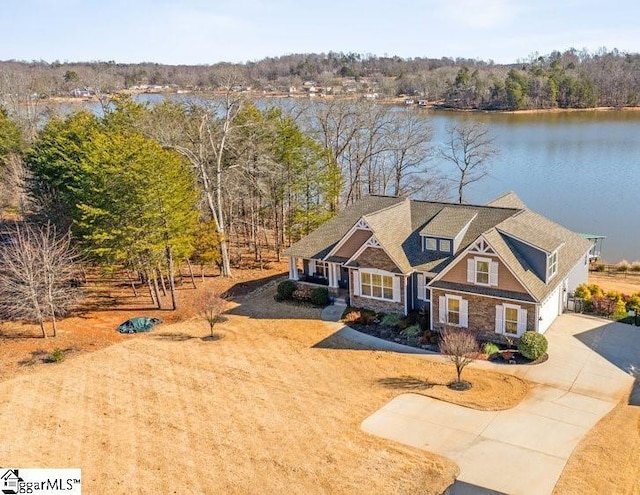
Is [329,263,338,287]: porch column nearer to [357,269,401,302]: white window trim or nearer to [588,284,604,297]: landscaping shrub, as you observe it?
[357,269,401,302]: white window trim

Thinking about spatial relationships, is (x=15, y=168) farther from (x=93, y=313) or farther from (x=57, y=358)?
(x=57, y=358)

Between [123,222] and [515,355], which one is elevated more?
[123,222]

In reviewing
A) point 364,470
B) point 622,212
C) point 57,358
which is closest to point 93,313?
point 57,358

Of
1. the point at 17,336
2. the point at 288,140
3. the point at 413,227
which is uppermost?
the point at 288,140

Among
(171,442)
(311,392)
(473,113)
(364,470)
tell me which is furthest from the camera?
(473,113)

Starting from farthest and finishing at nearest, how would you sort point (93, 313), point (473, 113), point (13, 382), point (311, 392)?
point (473, 113) < point (93, 313) < point (13, 382) < point (311, 392)

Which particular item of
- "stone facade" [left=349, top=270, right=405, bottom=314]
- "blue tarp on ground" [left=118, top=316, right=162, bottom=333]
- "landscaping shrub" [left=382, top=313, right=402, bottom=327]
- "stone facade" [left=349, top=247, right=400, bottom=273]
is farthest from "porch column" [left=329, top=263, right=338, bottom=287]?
"blue tarp on ground" [left=118, top=316, right=162, bottom=333]
